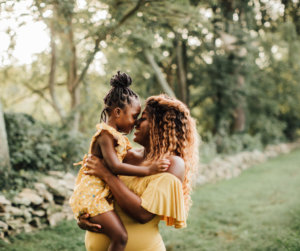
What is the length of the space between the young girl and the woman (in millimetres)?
65

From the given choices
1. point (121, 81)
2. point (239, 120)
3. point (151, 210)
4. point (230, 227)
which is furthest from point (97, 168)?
point (239, 120)

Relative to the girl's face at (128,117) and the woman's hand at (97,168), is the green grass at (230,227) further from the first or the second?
the girl's face at (128,117)

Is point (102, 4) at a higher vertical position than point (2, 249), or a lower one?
higher

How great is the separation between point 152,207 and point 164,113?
74cm

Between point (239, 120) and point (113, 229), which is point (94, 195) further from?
point (239, 120)

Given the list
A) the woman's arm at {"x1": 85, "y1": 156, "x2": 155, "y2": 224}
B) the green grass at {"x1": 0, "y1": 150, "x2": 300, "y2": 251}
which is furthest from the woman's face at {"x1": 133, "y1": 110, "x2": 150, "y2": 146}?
the green grass at {"x1": 0, "y1": 150, "x2": 300, "y2": 251}

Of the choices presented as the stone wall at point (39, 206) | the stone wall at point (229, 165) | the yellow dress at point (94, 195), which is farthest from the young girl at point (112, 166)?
the stone wall at point (229, 165)

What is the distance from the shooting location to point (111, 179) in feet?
6.72

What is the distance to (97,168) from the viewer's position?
6.93 feet

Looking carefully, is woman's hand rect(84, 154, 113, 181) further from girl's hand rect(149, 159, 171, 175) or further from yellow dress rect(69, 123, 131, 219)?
girl's hand rect(149, 159, 171, 175)

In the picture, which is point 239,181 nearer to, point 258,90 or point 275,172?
point 275,172

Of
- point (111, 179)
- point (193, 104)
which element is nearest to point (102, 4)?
point (111, 179)

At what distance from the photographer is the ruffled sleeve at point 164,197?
1918mm

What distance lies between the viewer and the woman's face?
7.42 ft
